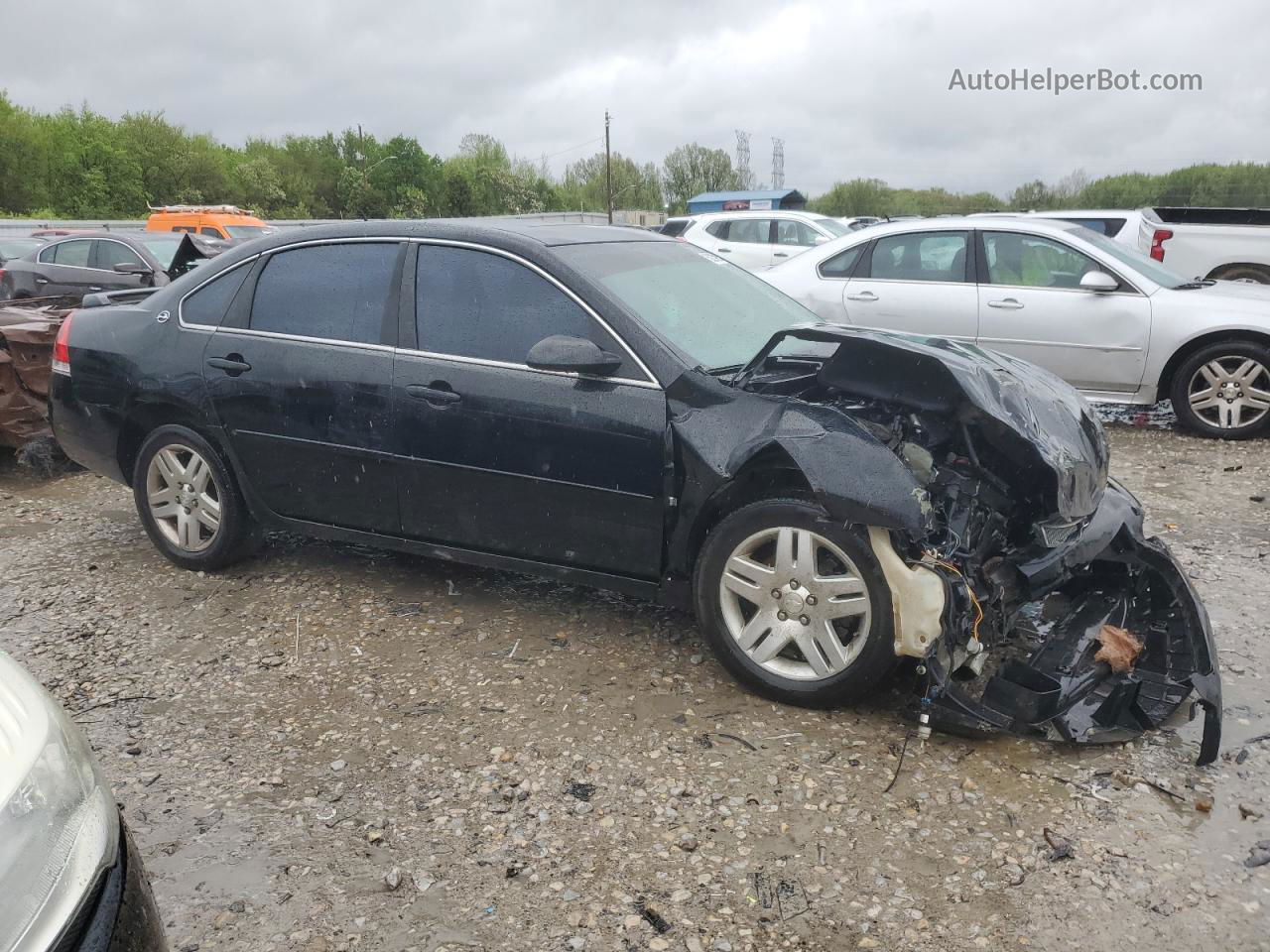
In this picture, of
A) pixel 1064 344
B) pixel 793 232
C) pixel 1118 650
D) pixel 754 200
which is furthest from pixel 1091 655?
pixel 754 200

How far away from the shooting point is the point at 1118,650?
3.54 metres

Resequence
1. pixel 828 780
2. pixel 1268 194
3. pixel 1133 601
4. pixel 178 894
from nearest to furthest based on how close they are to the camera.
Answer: pixel 178 894 < pixel 828 780 < pixel 1133 601 < pixel 1268 194

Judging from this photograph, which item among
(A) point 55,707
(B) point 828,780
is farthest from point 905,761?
(A) point 55,707

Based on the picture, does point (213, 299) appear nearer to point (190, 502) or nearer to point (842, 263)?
point (190, 502)

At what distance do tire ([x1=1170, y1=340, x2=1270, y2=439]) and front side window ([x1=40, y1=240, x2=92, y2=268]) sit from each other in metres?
13.4

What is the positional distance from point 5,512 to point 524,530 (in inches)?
168

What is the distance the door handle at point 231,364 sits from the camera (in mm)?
4633

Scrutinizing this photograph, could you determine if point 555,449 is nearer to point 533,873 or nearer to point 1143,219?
point 533,873

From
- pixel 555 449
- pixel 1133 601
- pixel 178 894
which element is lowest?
pixel 178 894

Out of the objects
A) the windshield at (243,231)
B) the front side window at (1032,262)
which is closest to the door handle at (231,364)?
the front side window at (1032,262)

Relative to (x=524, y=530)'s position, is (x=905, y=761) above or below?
below

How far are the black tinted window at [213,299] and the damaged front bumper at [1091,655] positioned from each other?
3542 mm


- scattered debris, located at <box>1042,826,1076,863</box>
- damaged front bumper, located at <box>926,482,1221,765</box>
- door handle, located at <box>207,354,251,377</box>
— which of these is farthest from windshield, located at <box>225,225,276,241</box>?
scattered debris, located at <box>1042,826,1076,863</box>

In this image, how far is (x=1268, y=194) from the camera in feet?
102
